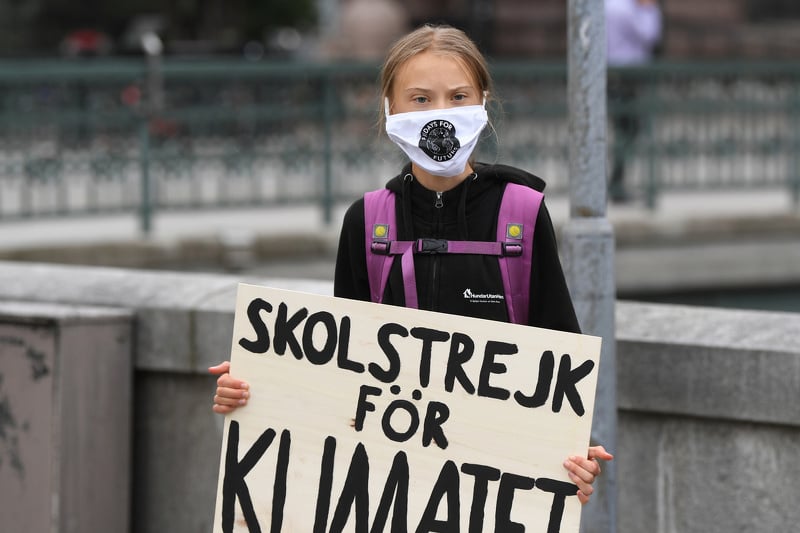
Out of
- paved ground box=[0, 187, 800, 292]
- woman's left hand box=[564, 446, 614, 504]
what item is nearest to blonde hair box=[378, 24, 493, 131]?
woman's left hand box=[564, 446, 614, 504]

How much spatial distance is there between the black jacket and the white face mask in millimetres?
113

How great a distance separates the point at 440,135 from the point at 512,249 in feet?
1.00

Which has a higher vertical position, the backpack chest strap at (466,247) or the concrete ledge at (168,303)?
the backpack chest strap at (466,247)

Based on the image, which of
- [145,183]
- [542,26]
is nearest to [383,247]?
[145,183]

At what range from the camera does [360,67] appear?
1149 cm

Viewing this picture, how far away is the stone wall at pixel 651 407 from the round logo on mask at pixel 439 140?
1.26 meters

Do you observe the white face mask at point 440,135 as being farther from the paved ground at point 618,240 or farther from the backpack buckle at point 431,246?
the paved ground at point 618,240

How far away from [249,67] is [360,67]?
84 centimetres

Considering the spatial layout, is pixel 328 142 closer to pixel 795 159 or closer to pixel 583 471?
pixel 795 159

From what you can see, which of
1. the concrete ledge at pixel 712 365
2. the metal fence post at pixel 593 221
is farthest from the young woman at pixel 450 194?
the concrete ledge at pixel 712 365

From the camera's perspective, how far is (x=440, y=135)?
337 centimetres

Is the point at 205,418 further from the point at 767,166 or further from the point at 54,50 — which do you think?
the point at 54,50

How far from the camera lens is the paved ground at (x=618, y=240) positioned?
10758 millimetres

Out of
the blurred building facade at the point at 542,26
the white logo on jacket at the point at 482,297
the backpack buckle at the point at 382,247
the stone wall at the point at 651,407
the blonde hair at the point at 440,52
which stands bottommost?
the stone wall at the point at 651,407
